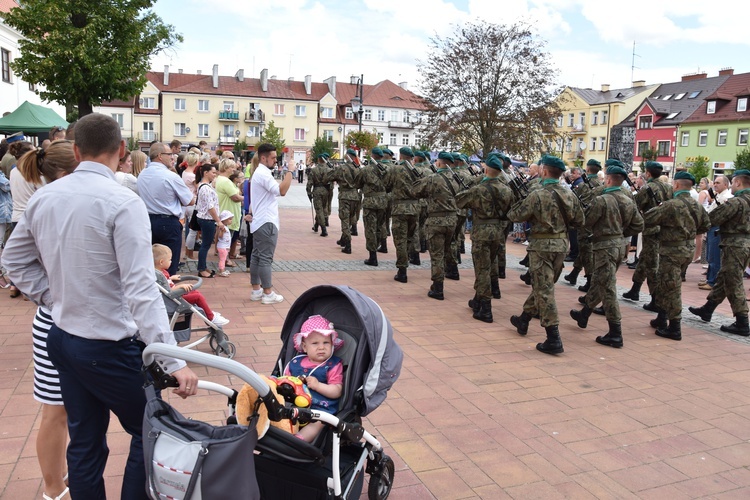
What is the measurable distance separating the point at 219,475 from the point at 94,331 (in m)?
0.89

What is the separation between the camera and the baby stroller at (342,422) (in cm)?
286

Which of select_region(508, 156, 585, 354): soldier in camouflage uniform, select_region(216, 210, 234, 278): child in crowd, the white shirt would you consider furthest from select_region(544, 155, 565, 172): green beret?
select_region(216, 210, 234, 278): child in crowd

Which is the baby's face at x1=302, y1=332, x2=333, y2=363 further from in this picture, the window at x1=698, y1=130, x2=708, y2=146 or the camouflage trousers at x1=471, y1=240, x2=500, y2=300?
the window at x1=698, y1=130, x2=708, y2=146

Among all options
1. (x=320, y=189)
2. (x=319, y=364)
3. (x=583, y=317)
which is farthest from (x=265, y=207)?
(x=320, y=189)

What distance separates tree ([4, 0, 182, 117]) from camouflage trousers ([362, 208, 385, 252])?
36.7ft

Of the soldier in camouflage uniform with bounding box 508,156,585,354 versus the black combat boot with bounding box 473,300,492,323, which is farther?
the black combat boot with bounding box 473,300,492,323

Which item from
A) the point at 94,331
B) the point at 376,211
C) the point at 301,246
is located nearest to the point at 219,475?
the point at 94,331

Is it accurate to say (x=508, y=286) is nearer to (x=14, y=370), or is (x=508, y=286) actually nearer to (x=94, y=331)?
(x=14, y=370)

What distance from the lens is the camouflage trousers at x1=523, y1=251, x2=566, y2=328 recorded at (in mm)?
6848

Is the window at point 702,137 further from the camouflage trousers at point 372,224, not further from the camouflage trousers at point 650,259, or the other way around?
the camouflage trousers at point 650,259

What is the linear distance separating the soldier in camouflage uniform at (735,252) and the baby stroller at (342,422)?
6.60 metres

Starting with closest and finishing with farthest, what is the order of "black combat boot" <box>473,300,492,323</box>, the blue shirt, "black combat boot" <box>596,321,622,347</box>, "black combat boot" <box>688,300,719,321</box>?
"black combat boot" <box>596,321,622,347</box> → the blue shirt → "black combat boot" <box>473,300,492,323</box> → "black combat boot" <box>688,300,719,321</box>

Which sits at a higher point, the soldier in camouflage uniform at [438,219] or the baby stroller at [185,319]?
the soldier in camouflage uniform at [438,219]

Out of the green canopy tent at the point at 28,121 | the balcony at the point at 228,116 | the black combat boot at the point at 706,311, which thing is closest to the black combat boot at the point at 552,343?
the black combat boot at the point at 706,311
